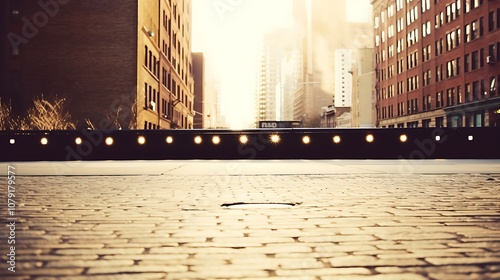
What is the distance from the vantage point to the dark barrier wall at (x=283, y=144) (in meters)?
23.5

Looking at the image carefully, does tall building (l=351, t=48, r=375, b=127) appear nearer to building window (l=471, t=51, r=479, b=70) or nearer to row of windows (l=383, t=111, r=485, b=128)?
row of windows (l=383, t=111, r=485, b=128)

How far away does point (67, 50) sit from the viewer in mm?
39781

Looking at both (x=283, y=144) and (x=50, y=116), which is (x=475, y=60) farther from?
(x=50, y=116)

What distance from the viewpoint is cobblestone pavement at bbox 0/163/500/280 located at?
139 inches

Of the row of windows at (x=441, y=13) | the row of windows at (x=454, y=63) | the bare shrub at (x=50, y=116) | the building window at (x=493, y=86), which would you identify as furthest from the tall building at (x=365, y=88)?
the bare shrub at (x=50, y=116)

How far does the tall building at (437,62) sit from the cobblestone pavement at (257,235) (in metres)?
42.6

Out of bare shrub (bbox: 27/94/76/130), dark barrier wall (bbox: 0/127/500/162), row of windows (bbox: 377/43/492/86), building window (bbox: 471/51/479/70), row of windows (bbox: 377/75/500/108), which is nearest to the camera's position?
dark barrier wall (bbox: 0/127/500/162)

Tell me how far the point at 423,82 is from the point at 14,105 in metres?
47.3

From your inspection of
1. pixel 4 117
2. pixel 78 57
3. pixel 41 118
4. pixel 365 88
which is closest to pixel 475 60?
pixel 78 57

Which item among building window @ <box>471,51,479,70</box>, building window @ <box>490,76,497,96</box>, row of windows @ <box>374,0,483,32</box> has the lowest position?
building window @ <box>490,76,497,96</box>

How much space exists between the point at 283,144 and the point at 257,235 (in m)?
19.0

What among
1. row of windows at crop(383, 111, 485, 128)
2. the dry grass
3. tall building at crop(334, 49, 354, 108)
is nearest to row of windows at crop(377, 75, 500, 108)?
row of windows at crop(383, 111, 485, 128)

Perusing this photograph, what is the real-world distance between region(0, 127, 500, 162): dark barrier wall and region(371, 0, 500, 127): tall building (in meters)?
24.1

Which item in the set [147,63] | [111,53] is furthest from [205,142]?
[147,63]
